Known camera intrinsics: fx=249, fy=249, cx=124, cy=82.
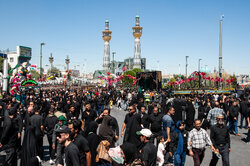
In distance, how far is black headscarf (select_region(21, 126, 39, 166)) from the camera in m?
5.78

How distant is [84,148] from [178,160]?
2972 mm

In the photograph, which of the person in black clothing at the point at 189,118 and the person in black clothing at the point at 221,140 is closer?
the person in black clothing at the point at 221,140

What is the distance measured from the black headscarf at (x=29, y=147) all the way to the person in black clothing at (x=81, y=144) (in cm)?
185

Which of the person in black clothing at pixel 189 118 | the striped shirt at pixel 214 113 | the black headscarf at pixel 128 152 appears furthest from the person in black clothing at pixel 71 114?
the striped shirt at pixel 214 113

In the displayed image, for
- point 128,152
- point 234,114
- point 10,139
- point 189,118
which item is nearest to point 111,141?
point 128,152

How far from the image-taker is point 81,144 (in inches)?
177

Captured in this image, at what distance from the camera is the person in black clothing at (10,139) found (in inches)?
240

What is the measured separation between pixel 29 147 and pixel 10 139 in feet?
2.14

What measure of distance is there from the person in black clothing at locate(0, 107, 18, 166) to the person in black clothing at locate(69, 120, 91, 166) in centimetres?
242

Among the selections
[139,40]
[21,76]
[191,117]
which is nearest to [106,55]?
[139,40]

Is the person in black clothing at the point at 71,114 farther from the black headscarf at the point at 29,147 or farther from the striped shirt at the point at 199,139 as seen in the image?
the striped shirt at the point at 199,139

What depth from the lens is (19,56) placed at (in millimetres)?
93875

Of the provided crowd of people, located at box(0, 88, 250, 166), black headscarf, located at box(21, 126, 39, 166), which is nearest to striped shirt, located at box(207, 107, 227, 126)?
crowd of people, located at box(0, 88, 250, 166)

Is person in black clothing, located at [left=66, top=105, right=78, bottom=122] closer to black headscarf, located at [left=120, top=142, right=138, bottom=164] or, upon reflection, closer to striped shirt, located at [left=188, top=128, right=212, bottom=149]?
striped shirt, located at [left=188, top=128, right=212, bottom=149]
